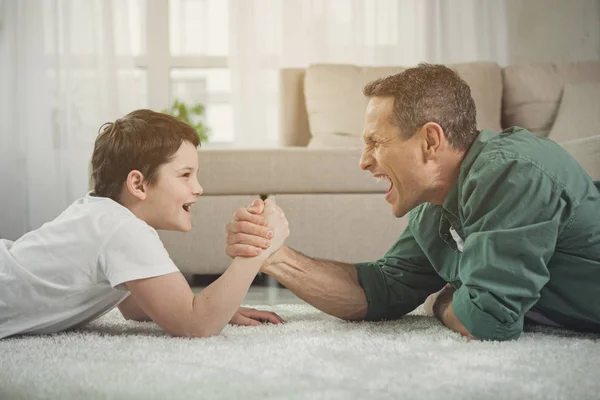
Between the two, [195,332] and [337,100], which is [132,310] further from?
[337,100]

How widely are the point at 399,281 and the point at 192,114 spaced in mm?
3282

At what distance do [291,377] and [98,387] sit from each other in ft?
0.90

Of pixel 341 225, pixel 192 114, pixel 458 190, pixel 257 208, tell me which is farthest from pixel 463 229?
pixel 192 114

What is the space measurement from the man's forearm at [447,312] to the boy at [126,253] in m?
0.37

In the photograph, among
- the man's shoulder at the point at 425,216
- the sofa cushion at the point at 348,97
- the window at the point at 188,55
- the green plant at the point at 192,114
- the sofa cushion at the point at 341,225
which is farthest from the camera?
the window at the point at 188,55

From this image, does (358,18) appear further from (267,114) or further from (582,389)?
(582,389)

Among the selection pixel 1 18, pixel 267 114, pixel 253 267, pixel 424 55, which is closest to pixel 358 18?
pixel 424 55

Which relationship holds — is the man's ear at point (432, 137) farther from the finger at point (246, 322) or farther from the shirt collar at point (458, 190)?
the finger at point (246, 322)

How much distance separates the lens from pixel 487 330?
132 centimetres

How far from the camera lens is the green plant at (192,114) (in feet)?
14.7

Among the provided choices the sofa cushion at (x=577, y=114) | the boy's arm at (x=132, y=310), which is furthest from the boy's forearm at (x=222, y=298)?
the sofa cushion at (x=577, y=114)

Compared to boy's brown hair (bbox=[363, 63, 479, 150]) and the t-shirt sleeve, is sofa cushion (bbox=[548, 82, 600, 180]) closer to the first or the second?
boy's brown hair (bbox=[363, 63, 479, 150])

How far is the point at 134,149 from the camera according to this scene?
1.52m

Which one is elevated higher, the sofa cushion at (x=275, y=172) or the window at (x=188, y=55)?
the window at (x=188, y=55)
